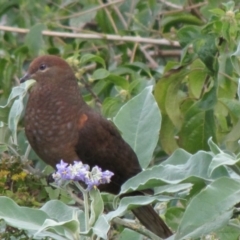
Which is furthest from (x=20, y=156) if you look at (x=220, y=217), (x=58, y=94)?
(x=58, y=94)

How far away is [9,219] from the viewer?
5.45ft

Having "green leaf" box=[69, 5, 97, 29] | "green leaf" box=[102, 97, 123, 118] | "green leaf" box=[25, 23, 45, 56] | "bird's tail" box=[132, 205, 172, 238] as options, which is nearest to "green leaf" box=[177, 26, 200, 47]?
"green leaf" box=[102, 97, 123, 118]

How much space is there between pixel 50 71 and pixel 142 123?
37.9 inches

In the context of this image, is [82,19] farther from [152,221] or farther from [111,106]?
[152,221]

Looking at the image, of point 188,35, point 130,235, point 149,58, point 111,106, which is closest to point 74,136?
point 111,106

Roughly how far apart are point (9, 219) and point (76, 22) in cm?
249

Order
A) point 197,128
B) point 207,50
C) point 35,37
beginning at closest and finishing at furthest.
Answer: point 207,50, point 197,128, point 35,37

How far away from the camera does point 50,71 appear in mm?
3141

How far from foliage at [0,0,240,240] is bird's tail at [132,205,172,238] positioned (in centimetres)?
4

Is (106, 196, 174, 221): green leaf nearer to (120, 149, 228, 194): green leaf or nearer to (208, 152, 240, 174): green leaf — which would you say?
(120, 149, 228, 194): green leaf

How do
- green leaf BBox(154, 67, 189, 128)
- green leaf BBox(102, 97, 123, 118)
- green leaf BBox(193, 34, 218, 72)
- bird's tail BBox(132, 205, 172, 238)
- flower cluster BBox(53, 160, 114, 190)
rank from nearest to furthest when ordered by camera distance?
flower cluster BBox(53, 160, 114, 190) → bird's tail BBox(132, 205, 172, 238) → green leaf BBox(193, 34, 218, 72) → green leaf BBox(154, 67, 189, 128) → green leaf BBox(102, 97, 123, 118)

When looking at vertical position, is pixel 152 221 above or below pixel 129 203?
below

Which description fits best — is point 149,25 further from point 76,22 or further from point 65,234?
point 65,234

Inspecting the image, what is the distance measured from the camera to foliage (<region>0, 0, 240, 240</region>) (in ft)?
5.57
